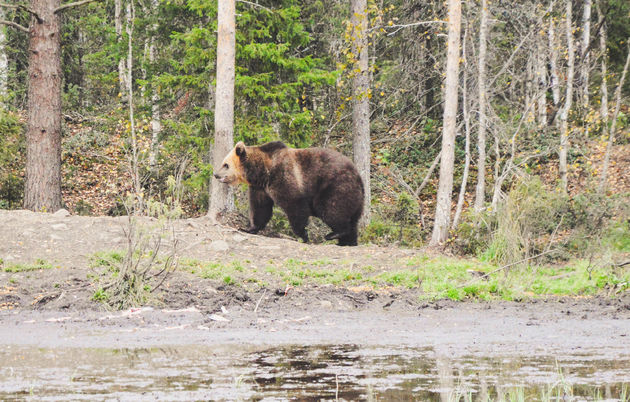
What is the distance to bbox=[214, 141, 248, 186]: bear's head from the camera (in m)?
14.1

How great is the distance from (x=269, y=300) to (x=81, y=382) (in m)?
→ 4.40

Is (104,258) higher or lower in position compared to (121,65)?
lower

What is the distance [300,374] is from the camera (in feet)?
18.7

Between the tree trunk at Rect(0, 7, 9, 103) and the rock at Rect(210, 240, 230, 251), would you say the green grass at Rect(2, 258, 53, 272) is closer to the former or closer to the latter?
the rock at Rect(210, 240, 230, 251)

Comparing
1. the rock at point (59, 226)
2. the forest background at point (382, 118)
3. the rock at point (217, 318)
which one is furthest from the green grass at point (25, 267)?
the rock at point (217, 318)

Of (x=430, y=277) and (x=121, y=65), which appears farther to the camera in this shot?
(x=121, y=65)

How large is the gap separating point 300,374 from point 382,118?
713 inches

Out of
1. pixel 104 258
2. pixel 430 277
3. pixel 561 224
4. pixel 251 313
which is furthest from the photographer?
pixel 561 224

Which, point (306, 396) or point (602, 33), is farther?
point (602, 33)

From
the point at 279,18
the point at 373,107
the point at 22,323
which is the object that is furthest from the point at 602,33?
the point at 22,323

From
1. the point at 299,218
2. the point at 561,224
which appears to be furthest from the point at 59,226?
the point at 561,224

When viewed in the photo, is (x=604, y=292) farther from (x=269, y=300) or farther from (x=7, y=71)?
(x=7, y=71)

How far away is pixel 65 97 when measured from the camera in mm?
24750

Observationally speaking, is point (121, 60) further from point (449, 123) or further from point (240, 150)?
point (449, 123)
